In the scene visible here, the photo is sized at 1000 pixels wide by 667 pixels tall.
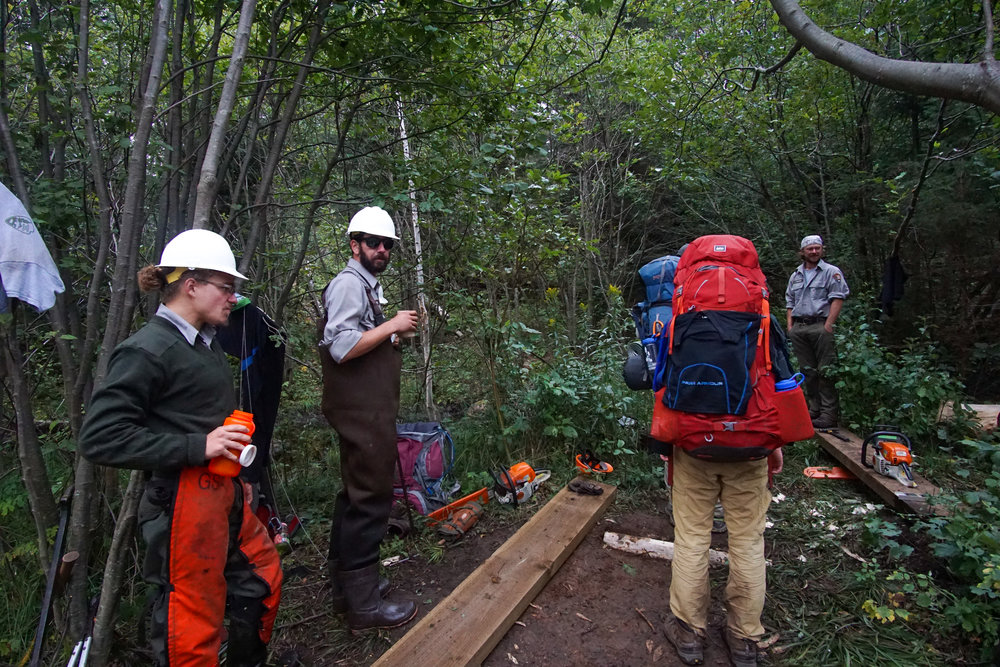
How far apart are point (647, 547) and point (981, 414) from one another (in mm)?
4322

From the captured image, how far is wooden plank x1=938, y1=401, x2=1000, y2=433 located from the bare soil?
128 inches

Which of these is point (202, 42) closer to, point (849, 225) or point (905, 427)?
point (905, 427)

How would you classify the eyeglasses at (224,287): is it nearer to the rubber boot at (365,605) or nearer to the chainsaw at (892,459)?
the rubber boot at (365,605)

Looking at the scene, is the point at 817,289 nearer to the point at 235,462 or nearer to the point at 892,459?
the point at 892,459

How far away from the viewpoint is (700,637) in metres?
2.44

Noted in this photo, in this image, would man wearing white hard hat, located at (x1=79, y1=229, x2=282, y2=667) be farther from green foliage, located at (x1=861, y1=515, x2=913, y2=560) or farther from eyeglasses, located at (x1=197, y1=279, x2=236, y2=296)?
green foliage, located at (x1=861, y1=515, x2=913, y2=560)

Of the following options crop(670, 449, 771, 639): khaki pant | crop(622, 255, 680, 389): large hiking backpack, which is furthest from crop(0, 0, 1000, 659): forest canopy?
crop(670, 449, 771, 639): khaki pant

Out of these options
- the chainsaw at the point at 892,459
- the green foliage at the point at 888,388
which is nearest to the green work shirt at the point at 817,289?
the green foliage at the point at 888,388

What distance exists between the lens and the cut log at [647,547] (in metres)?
3.25

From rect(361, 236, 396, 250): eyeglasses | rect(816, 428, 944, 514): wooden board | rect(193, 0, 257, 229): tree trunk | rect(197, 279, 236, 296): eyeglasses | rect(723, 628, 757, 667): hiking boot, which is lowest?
rect(723, 628, 757, 667): hiking boot

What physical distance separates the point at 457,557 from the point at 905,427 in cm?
462

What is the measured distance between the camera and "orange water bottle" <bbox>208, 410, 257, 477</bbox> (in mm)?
1835

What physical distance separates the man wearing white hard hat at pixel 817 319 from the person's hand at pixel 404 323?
4.95m

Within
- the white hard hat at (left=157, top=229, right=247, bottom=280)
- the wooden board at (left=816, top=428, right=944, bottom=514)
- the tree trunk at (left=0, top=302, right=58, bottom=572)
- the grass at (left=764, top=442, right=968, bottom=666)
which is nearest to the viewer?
the white hard hat at (left=157, top=229, right=247, bottom=280)
